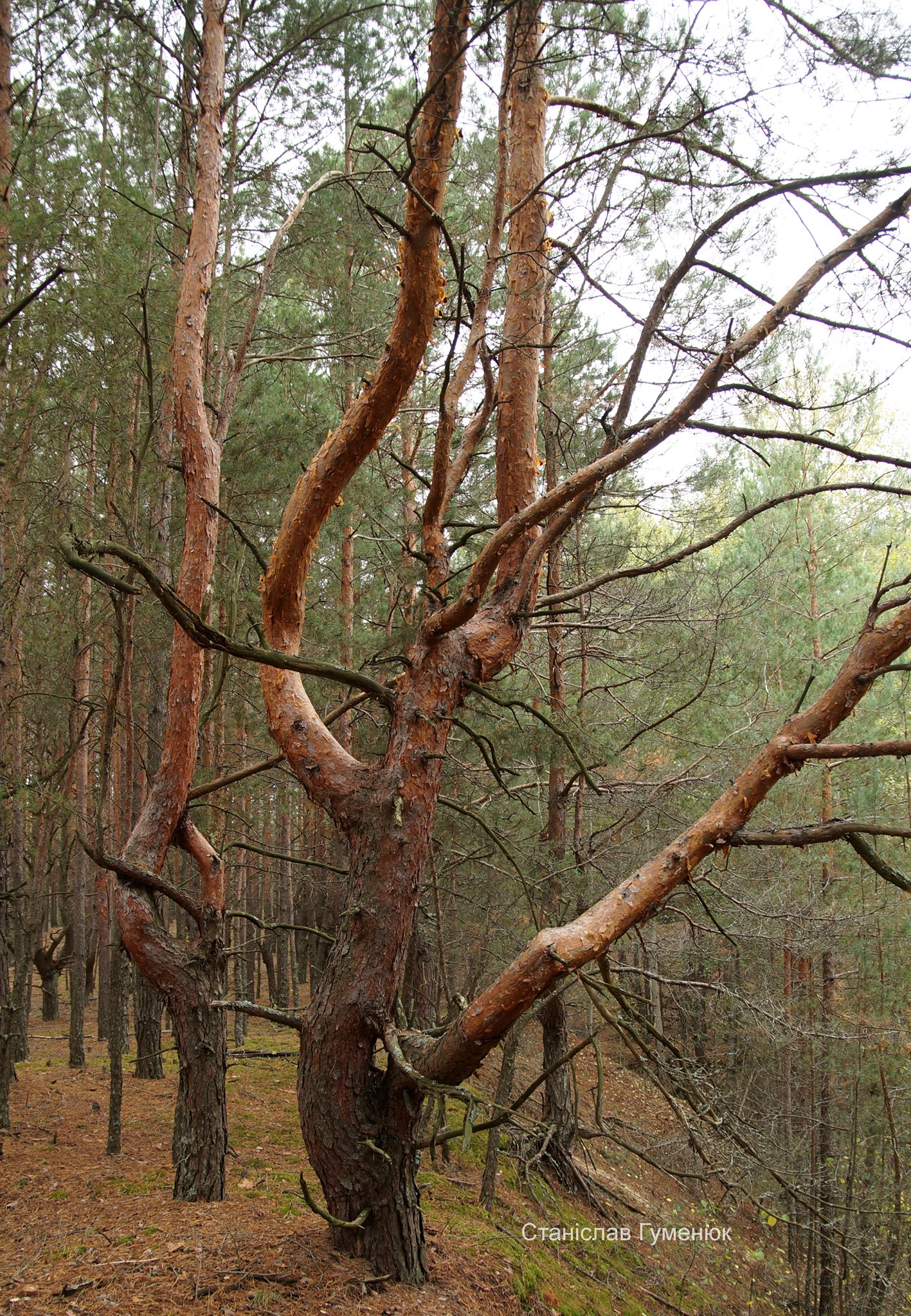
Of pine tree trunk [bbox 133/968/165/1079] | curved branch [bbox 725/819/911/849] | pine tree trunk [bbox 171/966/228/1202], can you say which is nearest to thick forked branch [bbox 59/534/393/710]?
curved branch [bbox 725/819/911/849]

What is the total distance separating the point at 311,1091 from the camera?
8.73 feet

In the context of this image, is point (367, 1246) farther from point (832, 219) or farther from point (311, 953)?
point (311, 953)

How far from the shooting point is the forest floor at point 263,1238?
2.68m

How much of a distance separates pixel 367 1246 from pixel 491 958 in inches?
162

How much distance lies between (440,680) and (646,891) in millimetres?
1029

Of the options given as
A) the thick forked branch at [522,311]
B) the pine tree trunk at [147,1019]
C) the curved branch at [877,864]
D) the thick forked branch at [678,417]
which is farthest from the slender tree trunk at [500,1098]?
the pine tree trunk at [147,1019]

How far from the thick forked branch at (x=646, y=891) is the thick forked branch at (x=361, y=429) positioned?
86cm

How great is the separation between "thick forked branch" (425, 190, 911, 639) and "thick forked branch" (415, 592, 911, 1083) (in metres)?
0.86

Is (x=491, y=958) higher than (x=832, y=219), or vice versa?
(x=832, y=219)

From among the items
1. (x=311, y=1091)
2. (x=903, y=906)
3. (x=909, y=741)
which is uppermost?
(x=909, y=741)

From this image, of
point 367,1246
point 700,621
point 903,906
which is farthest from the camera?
point 903,906

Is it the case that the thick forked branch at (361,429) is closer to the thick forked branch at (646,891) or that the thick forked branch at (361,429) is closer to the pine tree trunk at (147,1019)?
the thick forked branch at (646,891)

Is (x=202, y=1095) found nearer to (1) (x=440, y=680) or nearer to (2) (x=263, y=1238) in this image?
(2) (x=263, y=1238)

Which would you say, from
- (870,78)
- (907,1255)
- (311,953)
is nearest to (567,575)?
(870,78)
